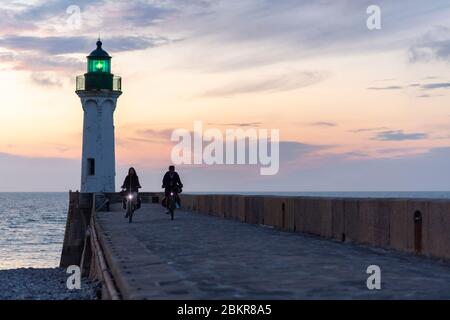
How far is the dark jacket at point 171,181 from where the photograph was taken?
1000 inches

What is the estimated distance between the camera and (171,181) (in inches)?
1004

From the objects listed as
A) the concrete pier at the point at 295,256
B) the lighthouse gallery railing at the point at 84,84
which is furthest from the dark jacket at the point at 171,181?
the lighthouse gallery railing at the point at 84,84

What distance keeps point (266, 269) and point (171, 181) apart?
15.0 metres

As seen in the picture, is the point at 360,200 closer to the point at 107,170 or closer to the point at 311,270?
the point at 311,270

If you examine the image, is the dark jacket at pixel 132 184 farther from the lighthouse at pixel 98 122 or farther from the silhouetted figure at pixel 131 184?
the lighthouse at pixel 98 122

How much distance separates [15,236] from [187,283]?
81.3 metres

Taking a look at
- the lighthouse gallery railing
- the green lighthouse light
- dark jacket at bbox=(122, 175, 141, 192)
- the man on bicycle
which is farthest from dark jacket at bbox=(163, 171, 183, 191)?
the lighthouse gallery railing

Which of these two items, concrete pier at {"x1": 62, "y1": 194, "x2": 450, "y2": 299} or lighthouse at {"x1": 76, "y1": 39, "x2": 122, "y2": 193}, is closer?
concrete pier at {"x1": 62, "y1": 194, "x2": 450, "y2": 299}

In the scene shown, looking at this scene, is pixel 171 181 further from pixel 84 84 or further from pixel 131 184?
pixel 84 84

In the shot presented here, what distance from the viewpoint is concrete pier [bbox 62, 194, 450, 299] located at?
28.3 ft

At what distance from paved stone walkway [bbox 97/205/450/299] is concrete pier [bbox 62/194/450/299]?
0.01 m

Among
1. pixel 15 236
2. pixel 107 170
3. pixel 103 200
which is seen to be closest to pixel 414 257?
pixel 103 200

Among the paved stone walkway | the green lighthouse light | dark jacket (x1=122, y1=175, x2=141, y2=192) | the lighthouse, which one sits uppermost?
the green lighthouse light

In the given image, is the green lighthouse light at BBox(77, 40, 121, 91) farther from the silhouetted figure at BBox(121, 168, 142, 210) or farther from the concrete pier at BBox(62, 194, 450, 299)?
the concrete pier at BBox(62, 194, 450, 299)
